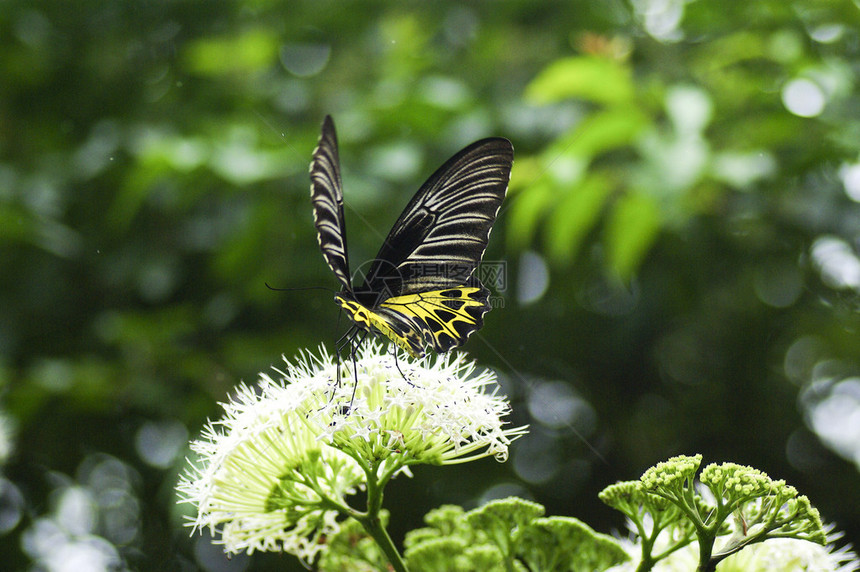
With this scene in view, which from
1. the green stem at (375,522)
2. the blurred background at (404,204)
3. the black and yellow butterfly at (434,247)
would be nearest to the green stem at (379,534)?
the green stem at (375,522)

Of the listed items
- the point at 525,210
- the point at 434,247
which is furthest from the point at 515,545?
the point at 525,210

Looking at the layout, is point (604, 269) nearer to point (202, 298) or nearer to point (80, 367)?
point (202, 298)

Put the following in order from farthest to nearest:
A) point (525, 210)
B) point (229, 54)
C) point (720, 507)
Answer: point (229, 54), point (525, 210), point (720, 507)

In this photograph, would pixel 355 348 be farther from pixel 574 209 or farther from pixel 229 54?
pixel 229 54

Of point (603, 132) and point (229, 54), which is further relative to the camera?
point (229, 54)

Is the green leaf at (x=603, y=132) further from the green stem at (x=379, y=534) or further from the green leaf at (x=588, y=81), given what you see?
the green stem at (x=379, y=534)

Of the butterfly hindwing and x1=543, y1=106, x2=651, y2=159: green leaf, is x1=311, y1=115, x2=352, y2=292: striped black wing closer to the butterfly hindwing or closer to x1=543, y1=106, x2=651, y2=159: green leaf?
the butterfly hindwing
